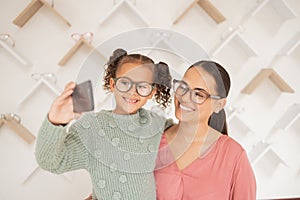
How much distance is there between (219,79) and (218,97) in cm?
3

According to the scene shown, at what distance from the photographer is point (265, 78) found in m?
1.55

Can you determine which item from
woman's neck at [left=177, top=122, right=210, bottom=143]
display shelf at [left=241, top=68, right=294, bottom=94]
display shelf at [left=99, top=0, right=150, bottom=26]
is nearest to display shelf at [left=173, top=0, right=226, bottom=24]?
display shelf at [left=99, top=0, right=150, bottom=26]

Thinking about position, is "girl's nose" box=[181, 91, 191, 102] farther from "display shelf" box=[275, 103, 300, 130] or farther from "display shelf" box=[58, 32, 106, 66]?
"display shelf" box=[275, 103, 300, 130]

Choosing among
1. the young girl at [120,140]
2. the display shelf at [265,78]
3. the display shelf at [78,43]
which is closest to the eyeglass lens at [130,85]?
the young girl at [120,140]

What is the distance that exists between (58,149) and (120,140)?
103 millimetres

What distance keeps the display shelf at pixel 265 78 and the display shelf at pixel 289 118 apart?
0.26ft

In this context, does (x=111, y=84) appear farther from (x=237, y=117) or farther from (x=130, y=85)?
(x=237, y=117)

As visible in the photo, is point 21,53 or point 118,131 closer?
point 118,131

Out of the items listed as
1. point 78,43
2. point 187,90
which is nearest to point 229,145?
point 187,90

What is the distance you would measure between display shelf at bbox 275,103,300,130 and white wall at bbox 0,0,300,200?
18mm

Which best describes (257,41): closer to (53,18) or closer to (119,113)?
(53,18)

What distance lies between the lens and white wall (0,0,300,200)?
143 centimetres

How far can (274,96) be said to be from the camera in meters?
1.65

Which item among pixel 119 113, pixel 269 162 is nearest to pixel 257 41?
pixel 269 162
